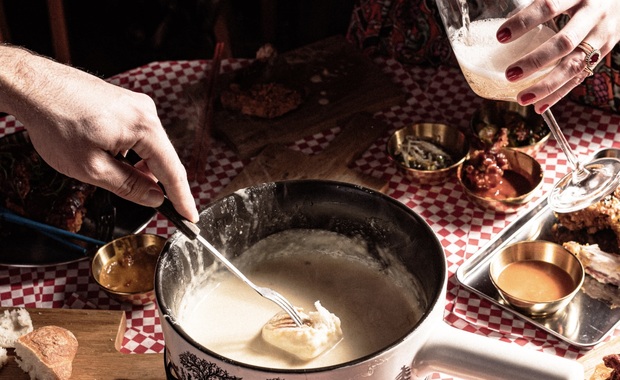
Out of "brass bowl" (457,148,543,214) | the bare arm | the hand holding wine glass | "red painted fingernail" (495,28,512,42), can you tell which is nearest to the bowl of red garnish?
"brass bowl" (457,148,543,214)

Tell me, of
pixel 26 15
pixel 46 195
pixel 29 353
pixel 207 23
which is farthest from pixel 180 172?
pixel 26 15

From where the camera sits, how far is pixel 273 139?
8.50 feet

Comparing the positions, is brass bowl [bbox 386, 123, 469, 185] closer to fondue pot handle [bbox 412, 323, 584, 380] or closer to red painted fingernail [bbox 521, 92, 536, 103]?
red painted fingernail [bbox 521, 92, 536, 103]

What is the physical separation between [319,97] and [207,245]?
4.51ft

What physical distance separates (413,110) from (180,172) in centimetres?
144

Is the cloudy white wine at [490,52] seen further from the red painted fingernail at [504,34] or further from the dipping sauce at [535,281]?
the dipping sauce at [535,281]

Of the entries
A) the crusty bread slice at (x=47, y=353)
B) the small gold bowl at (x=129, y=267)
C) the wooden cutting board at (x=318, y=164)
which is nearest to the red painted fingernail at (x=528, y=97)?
the wooden cutting board at (x=318, y=164)

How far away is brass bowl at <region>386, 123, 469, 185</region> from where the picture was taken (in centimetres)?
234

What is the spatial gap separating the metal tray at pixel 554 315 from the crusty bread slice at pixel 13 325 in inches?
43.6

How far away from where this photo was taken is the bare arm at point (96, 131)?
141 centimetres

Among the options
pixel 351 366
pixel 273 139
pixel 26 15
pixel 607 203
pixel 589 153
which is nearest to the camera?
pixel 351 366

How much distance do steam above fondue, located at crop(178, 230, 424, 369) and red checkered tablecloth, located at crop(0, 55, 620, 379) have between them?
0.92 feet

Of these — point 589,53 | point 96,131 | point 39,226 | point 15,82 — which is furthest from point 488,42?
point 39,226

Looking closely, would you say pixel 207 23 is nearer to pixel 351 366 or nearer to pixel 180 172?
pixel 180 172
